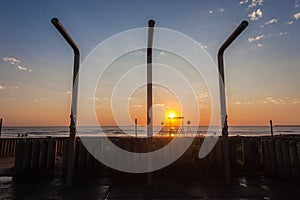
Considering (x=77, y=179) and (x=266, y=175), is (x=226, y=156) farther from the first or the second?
(x=77, y=179)

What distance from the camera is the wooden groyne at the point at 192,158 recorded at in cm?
676

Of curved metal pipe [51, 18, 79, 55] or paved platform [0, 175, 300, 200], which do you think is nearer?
paved platform [0, 175, 300, 200]

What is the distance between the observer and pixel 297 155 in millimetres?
6160

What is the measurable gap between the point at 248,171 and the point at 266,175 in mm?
644

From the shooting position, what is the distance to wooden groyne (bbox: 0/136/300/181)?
6758mm

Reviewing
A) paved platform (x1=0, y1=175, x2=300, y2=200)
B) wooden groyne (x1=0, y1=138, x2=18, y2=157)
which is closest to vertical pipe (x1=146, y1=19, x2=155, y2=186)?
paved platform (x1=0, y1=175, x2=300, y2=200)

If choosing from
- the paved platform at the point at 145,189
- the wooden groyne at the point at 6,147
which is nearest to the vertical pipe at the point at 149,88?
the paved platform at the point at 145,189

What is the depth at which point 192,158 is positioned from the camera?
748 cm

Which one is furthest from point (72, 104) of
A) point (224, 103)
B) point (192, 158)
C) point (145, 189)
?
point (224, 103)

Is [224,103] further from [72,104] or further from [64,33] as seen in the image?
[64,33]

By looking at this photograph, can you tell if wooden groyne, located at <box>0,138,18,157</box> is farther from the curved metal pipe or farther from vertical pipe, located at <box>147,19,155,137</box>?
vertical pipe, located at <box>147,19,155,137</box>

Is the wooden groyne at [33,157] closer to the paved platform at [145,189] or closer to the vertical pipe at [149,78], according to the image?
the paved platform at [145,189]

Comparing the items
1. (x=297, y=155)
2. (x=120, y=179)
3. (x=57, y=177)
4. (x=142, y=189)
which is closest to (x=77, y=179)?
(x=57, y=177)

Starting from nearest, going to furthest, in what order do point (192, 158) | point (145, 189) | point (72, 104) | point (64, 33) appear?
point (145, 189) < point (64, 33) < point (72, 104) < point (192, 158)
